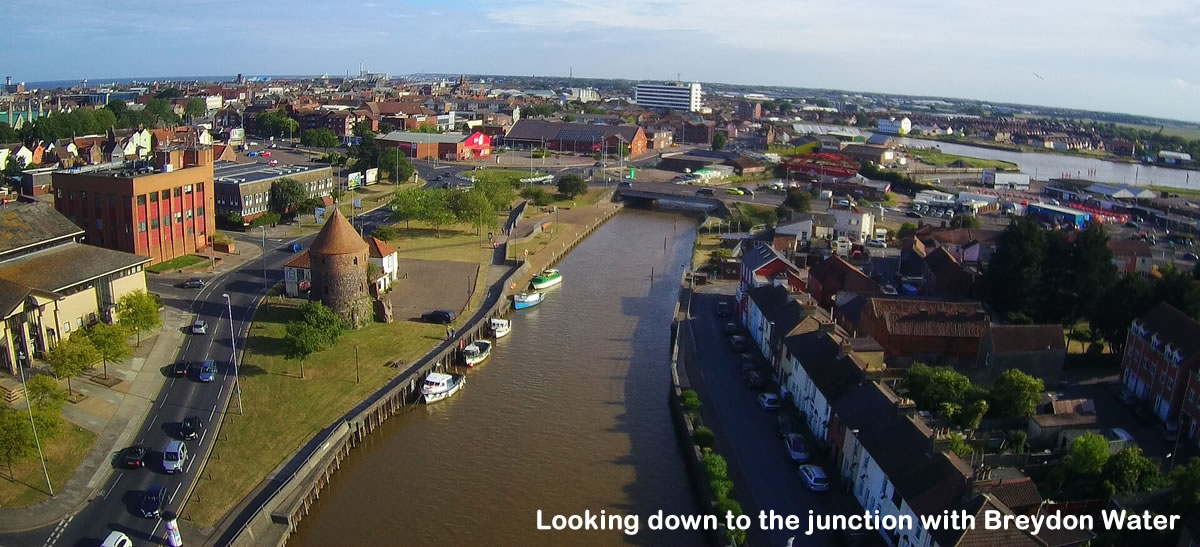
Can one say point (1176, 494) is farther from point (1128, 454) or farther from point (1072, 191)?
point (1072, 191)

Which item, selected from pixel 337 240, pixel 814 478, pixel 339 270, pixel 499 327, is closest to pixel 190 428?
pixel 339 270

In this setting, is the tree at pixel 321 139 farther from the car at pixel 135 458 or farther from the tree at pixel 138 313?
the car at pixel 135 458

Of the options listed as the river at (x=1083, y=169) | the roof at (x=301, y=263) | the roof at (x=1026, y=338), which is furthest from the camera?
the river at (x=1083, y=169)

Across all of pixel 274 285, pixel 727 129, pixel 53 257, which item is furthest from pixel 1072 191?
pixel 53 257

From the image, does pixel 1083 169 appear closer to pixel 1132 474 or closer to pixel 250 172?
pixel 250 172

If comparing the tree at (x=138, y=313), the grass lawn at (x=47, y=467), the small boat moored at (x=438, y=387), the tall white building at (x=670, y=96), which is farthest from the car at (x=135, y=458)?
the tall white building at (x=670, y=96)

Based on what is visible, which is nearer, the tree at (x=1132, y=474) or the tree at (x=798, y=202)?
the tree at (x=1132, y=474)
